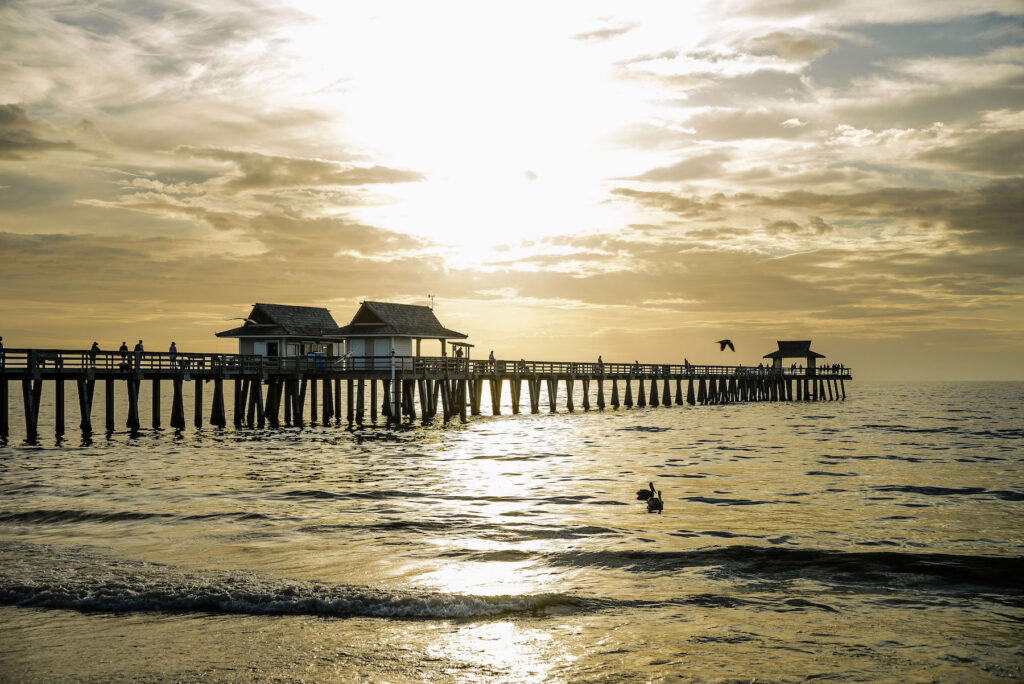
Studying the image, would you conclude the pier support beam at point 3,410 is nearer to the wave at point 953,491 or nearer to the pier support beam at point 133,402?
the pier support beam at point 133,402

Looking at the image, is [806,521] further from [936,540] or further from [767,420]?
[767,420]

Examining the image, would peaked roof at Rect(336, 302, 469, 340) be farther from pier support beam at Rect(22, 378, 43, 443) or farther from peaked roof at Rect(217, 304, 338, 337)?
pier support beam at Rect(22, 378, 43, 443)

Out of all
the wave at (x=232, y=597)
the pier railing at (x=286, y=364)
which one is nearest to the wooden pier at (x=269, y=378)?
the pier railing at (x=286, y=364)

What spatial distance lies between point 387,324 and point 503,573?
3685 centimetres

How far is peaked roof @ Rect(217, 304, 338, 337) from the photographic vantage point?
4912 cm

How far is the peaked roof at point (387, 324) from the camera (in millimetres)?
48562

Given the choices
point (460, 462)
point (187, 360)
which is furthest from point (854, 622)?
point (187, 360)

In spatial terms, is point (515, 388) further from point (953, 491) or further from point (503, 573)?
point (503, 573)

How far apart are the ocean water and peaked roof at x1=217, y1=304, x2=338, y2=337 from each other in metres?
21.8

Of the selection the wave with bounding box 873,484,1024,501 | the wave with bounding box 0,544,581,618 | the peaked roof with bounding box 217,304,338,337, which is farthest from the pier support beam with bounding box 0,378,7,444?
the wave with bounding box 873,484,1024,501

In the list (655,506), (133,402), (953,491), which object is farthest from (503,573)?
(133,402)

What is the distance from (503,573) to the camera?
41.8 feet

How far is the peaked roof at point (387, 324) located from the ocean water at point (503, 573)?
2108 cm

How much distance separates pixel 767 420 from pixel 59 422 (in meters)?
44.6
